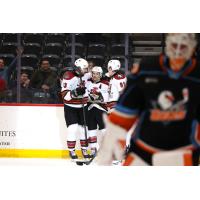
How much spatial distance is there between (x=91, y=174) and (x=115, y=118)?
50.6 inches

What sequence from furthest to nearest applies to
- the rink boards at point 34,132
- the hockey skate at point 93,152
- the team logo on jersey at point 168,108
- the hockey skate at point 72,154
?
the rink boards at point 34,132
the hockey skate at point 72,154
the hockey skate at point 93,152
the team logo on jersey at point 168,108

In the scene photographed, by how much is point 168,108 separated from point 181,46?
0.39 m

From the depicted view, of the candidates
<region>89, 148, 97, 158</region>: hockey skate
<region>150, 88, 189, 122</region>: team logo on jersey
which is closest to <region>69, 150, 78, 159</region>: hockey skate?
<region>89, 148, 97, 158</region>: hockey skate

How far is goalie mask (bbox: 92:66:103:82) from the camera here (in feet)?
16.5

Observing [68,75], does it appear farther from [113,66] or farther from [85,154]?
[85,154]

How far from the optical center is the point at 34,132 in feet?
18.3

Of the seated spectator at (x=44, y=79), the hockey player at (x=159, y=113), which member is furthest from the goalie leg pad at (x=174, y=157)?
the seated spectator at (x=44, y=79)

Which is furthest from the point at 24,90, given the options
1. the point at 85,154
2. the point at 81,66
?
the point at 85,154

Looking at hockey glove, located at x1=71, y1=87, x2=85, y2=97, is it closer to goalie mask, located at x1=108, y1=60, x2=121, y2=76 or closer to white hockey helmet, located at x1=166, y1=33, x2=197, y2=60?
goalie mask, located at x1=108, y1=60, x2=121, y2=76

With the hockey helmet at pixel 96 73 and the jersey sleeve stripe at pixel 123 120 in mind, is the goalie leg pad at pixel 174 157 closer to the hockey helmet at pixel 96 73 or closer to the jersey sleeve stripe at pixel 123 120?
the jersey sleeve stripe at pixel 123 120

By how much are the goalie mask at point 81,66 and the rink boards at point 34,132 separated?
21.7 inches

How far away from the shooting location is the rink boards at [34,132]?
5523 millimetres

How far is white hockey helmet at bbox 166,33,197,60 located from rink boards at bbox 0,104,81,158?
7.35 feet
